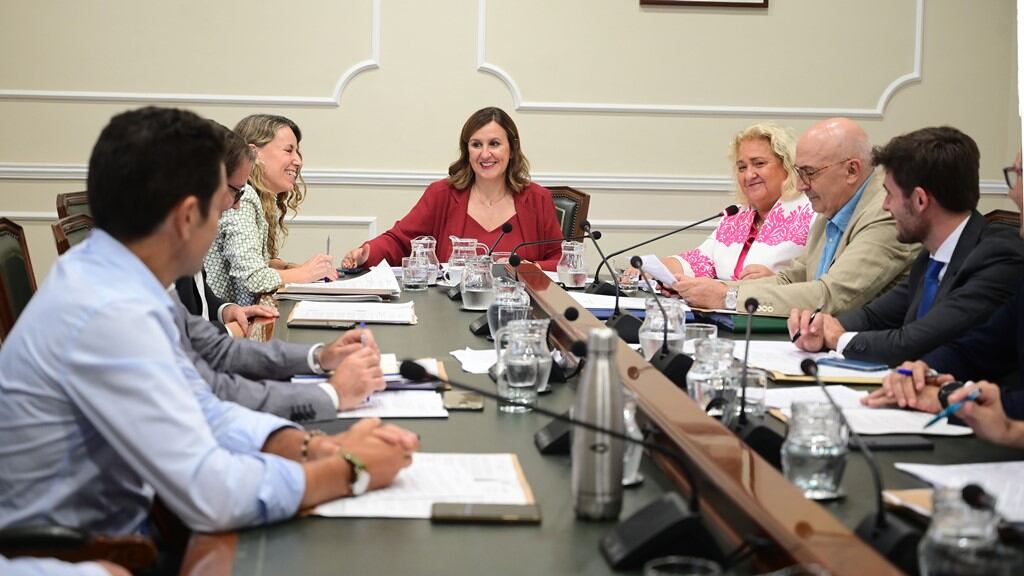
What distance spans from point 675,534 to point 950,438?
78cm

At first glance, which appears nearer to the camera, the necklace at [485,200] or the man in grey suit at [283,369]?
the man in grey suit at [283,369]

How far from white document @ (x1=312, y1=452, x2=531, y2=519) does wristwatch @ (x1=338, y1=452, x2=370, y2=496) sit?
0.04ft

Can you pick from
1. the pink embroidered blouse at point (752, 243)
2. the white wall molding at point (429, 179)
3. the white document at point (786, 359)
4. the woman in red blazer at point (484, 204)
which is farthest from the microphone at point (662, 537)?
the white wall molding at point (429, 179)

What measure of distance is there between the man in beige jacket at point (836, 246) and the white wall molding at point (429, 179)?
1847 mm

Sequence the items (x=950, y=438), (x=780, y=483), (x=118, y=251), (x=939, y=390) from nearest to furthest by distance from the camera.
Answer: (x=780, y=483) < (x=118, y=251) < (x=950, y=438) < (x=939, y=390)

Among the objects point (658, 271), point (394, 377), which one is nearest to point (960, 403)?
point (394, 377)

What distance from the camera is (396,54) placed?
17.5 ft

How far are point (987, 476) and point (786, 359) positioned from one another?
871 mm

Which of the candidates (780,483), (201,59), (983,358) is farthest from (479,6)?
(780,483)

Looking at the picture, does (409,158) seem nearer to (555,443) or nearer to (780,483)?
(555,443)

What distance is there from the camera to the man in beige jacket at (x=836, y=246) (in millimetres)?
3211

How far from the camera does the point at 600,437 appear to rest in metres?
1.36

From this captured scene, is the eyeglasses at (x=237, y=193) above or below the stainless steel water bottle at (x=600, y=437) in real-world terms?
above

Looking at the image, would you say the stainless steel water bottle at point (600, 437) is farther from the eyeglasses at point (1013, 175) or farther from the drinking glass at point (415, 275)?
the drinking glass at point (415, 275)
